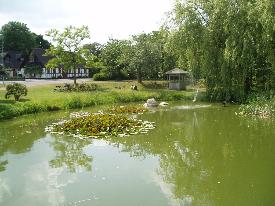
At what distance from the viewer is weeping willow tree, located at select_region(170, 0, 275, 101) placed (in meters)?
28.2

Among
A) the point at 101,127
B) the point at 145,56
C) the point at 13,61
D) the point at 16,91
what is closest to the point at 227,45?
the point at 101,127

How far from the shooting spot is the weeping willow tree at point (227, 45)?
28.2 metres

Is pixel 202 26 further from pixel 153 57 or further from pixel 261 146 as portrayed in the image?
A: pixel 261 146

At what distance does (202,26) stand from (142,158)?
19.1 meters

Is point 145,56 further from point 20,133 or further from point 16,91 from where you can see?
point 20,133

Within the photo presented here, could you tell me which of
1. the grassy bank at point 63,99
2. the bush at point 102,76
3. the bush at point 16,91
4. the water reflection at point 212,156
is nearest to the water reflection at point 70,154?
the water reflection at point 212,156

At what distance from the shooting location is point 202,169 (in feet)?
40.9

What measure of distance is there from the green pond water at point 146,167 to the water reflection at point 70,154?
1.3 inches

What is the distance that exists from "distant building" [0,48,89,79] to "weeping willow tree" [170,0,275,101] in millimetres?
31473

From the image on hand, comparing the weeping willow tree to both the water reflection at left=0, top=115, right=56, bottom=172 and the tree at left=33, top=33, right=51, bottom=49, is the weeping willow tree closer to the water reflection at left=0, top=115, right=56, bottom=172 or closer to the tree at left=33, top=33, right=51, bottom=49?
the water reflection at left=0, top=115, right=56, bottom=172

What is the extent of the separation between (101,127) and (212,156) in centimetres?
662

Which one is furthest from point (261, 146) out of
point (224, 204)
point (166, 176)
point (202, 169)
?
point (224, 204)

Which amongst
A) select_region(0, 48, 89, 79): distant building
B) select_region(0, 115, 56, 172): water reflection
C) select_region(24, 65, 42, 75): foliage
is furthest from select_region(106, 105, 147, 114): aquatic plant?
select_region(24, 65, 42, 75): foliage

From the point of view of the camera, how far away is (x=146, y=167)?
507 inches
